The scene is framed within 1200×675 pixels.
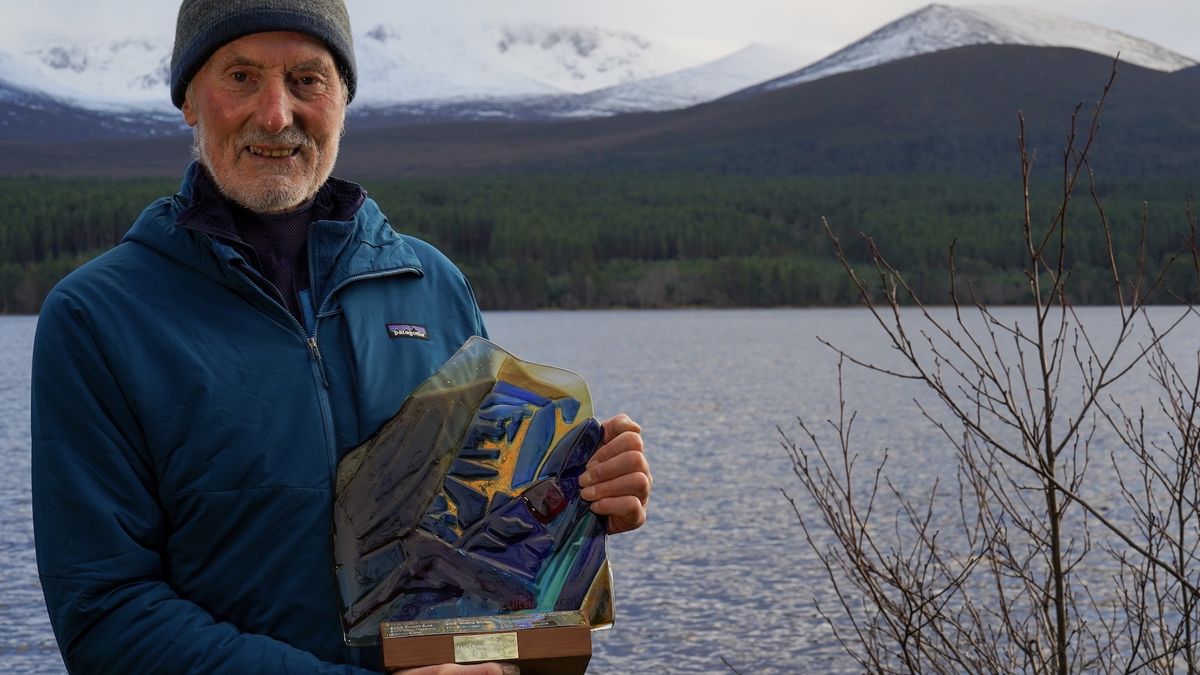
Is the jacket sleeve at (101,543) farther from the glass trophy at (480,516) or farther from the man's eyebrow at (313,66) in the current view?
the man's eyebrow at (313,66)

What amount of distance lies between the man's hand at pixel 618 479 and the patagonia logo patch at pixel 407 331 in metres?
0.40

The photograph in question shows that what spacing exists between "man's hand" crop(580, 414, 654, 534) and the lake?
401cm

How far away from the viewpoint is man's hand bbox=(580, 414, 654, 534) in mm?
2217

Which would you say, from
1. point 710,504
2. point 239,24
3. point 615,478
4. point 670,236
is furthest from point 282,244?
point 670,236

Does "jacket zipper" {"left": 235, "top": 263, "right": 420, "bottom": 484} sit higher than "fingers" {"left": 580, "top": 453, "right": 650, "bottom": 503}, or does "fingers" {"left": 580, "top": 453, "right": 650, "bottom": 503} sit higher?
"jacket zipper" {"left": 235, "top": 263, "right": 420, "bottom": 484}

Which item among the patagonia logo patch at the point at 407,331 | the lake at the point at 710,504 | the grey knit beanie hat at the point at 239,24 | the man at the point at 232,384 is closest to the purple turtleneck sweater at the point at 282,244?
the man at the point at 232,384

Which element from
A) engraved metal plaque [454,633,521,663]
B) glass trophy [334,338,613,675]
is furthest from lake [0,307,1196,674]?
engraved metal plaque [454,633,521,663]

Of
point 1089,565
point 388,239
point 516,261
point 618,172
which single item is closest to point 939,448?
point 1089,565

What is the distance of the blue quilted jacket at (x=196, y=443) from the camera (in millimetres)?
2100

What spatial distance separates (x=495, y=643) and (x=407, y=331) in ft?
1.95

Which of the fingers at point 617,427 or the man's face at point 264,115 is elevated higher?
the man's face at point 264,115

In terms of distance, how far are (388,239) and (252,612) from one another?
0.67 metres

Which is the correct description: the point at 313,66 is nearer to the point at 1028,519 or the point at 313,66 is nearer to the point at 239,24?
the point at 239,24

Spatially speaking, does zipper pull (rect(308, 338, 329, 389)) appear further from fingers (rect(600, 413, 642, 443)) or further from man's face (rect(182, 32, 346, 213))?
fingers (rect(600, 413, 642, 443))
